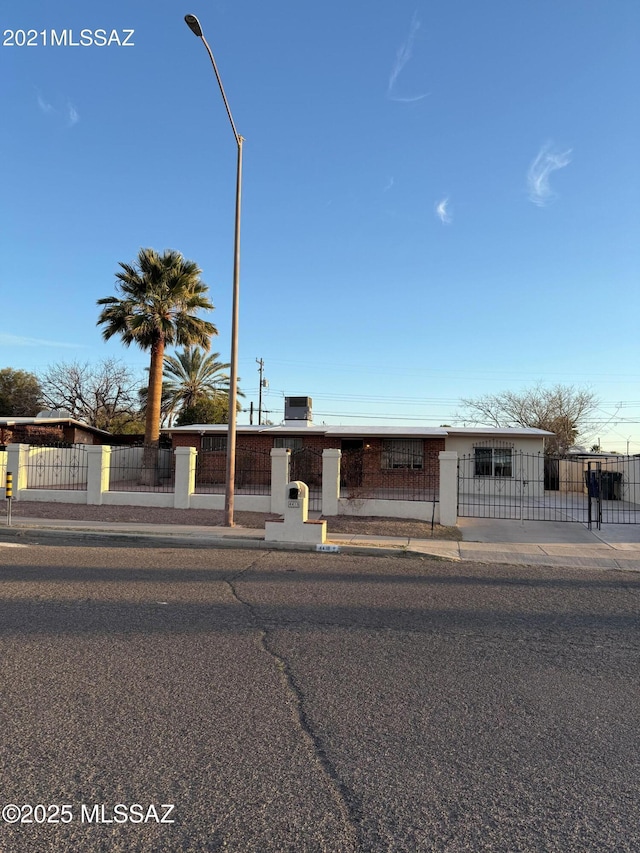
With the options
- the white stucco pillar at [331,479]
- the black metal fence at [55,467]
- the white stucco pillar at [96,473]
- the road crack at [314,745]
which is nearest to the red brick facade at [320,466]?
the black metal fence at [55,467]

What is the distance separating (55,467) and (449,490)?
15.1 m

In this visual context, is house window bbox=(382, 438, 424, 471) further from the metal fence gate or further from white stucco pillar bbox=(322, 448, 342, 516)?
white stucco pillar bbox=(322, 448, 342, 516)

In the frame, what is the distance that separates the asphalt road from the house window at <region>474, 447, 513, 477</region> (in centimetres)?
1934

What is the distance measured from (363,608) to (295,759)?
3.45 metres

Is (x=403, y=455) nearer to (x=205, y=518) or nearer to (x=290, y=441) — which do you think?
(x=290, y=441)

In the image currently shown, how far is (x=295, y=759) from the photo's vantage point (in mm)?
3189

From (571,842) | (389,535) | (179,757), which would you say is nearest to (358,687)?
(179,757)

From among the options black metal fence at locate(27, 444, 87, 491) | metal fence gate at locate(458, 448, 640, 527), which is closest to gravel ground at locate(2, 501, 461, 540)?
black metal fence at locate(27, 444, 87, 491)

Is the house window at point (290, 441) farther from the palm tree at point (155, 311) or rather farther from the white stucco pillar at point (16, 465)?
the white stucco pillar at point (16, 465)

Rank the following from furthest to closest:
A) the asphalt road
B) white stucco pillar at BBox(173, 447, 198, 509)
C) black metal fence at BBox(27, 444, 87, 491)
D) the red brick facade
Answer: the red brick facade
black metal fence at BBox(27, 444, 87, 491)
white stucco pillar at BBox(173, 447, 198, 509)
the asphalt road

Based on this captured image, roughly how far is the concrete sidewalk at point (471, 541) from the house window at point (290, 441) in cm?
1379

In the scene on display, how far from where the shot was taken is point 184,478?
54.7 ft

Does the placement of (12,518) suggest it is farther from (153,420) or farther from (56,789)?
(56,789)

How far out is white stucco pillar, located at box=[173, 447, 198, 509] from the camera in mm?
16594
